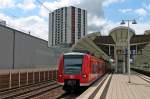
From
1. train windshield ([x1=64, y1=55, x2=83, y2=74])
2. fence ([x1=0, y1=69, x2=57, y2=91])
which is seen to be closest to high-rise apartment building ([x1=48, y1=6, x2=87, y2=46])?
fence ([x1=0, y1=69, x2=57, y2=91])

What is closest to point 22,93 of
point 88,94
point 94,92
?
point 94,92

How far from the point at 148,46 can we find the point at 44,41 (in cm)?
6353

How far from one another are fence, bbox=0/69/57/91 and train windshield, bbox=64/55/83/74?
516 centimetres

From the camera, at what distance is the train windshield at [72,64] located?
2203 centimetres

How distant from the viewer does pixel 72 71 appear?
22.0 m

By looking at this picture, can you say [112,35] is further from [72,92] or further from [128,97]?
[128,97]

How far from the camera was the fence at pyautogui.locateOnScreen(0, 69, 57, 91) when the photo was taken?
24.8 meters

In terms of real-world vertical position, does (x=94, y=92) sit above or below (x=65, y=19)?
below

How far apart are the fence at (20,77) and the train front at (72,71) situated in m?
4.84

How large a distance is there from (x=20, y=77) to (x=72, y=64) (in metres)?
7.87

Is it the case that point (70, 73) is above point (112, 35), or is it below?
below

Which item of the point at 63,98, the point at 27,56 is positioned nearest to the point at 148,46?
the point at 27,56

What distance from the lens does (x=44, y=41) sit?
46031 mm

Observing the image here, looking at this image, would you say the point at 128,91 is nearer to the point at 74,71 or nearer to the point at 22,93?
the point at 74,71
